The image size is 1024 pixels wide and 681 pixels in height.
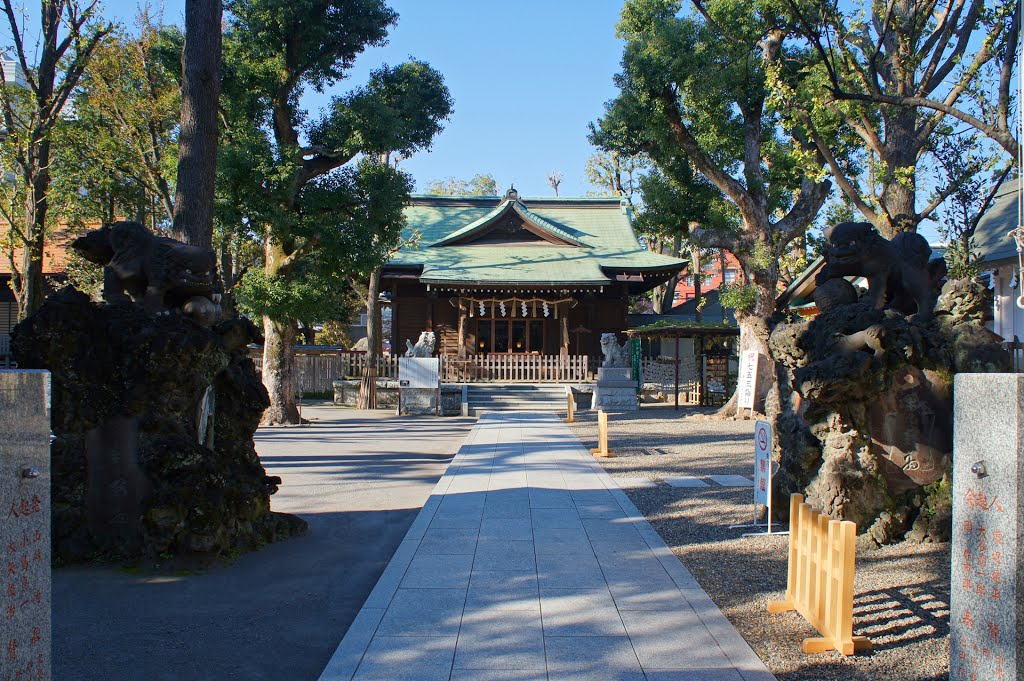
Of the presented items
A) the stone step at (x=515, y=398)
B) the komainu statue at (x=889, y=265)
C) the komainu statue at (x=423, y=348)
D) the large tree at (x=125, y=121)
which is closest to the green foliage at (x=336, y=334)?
the stone step at (x=515, y=398)

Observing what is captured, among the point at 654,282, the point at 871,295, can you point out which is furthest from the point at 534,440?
the point at 654,282

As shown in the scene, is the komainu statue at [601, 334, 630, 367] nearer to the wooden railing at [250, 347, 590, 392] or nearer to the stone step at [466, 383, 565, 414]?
the stone step at [466, 383, 565, 414]

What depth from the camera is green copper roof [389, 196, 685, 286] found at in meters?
25.9

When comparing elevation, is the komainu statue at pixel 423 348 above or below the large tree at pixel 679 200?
below

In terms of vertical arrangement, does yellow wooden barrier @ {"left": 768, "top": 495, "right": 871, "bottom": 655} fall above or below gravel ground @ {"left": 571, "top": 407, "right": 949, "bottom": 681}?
above

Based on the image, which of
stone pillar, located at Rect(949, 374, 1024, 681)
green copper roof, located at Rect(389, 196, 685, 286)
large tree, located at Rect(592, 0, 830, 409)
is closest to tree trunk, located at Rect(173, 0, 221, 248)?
stone pillar, located at Rect(949, 374, 1024, 681)

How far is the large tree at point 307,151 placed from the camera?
15.7 m

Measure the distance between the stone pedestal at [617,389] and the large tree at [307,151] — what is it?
793cm

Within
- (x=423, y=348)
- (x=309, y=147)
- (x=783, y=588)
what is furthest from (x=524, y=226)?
(x=783, y=588)

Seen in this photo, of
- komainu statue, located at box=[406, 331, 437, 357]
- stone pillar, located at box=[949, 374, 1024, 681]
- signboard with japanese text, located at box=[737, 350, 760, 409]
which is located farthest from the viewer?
komainu statue, located at box=[406, 331, 437, 357]

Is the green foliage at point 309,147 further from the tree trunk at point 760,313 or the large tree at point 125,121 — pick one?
the tree trunk at point 760,313

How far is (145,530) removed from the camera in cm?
563

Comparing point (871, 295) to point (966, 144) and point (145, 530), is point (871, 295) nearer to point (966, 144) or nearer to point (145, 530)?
point (145, 530)

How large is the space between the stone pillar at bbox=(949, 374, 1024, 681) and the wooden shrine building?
2222 cm
